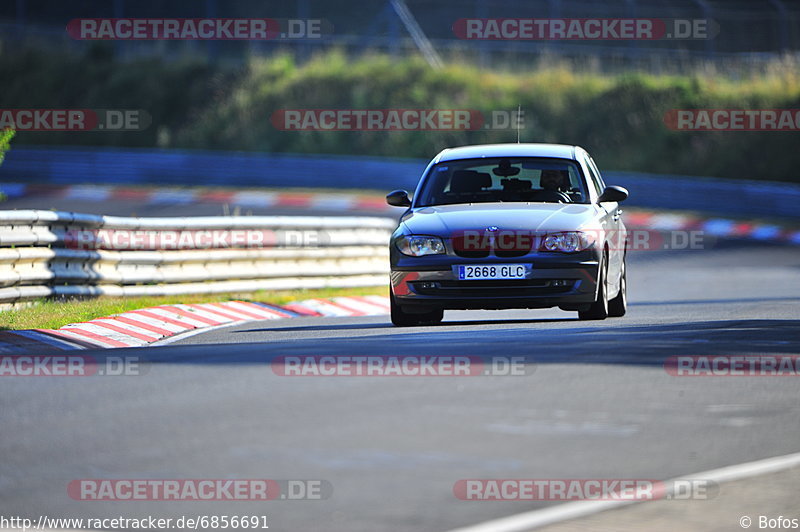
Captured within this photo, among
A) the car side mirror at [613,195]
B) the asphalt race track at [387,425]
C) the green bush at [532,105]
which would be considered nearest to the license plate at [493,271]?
the asphalt race track at [387,425]

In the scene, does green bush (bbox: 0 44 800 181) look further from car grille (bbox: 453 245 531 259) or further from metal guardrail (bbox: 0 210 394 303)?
car grille (bbox: 453 245 531 259)

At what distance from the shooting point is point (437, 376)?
8.61 meters

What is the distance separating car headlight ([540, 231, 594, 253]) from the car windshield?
0.93 m

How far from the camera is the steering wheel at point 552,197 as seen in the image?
12844 mm

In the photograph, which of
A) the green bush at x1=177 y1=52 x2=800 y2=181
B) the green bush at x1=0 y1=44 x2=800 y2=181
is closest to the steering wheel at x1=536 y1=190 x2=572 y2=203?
the green bush at x1=177 y1=52 x2=800 y2=181

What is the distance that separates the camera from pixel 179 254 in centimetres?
1628

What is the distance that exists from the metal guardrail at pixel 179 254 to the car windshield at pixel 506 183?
3.59 metres

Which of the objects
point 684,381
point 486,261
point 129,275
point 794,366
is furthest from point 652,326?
point 129,275

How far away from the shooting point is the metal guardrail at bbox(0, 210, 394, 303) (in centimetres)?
1371

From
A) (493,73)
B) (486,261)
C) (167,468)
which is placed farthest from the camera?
(493,73)

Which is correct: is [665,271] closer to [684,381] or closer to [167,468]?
[684,381]

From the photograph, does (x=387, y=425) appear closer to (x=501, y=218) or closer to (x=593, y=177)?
(x=501, y=218)

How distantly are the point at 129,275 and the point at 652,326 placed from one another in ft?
19.8

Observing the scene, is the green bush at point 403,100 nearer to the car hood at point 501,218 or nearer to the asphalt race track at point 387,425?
the car hood at point 501,218
